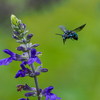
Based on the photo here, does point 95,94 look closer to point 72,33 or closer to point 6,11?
point 72,33

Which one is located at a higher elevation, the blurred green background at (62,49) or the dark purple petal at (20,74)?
the blurred green background at (62,49)

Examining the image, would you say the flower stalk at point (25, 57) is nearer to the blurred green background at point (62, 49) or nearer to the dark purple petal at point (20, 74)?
the dark purple petal at point (20, 74)

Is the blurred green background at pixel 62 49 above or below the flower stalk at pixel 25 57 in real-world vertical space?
above

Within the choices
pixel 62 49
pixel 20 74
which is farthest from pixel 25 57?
pixel 62 49

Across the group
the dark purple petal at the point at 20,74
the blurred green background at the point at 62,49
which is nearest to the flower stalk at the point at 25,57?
the dark purple petal at the point at 20,74

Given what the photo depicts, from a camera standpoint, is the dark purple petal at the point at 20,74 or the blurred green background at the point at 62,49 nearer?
the dark purple petal at the point at 20,74

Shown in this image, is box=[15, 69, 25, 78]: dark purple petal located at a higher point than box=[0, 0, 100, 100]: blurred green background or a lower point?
lower

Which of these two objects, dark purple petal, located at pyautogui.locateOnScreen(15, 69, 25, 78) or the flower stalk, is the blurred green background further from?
dark purple petal, located at pyautogui.locateOnScreen(15, 69, 25, 78)

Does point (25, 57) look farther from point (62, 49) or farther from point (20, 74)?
point (62, 49)

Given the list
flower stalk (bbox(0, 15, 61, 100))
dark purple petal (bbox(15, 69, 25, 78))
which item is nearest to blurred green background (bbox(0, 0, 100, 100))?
flower stalk (bbox(0, 15, 61, 100))
